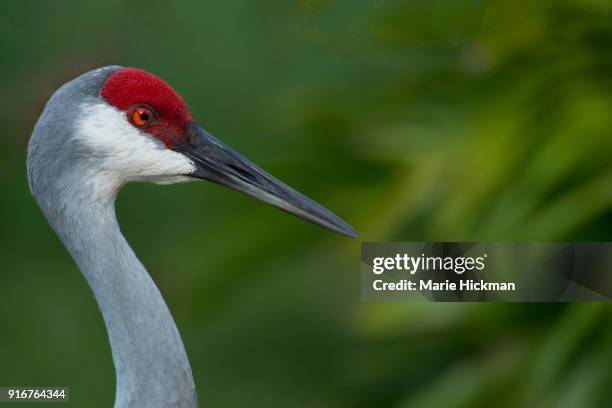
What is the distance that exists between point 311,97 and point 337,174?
0.30 metres

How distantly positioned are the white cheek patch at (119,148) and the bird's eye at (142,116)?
0.04ft

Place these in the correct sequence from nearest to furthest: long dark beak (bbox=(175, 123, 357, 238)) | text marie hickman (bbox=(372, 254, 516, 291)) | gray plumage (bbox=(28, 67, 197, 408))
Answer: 1. gray plumage (bbox=(28, 67, 197, 408))
2. long dark beak (bbox=(175, 123, 357, 238))
3. text marie hickman (bbox=(372, 254, 516, 291))

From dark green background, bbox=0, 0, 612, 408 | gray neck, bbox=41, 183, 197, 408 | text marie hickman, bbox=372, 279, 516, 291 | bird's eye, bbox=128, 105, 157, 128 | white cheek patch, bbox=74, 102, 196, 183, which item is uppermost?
dark green background, bbox=0, 0, 612, 408

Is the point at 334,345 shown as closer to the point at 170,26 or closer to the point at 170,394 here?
the point at 170,26

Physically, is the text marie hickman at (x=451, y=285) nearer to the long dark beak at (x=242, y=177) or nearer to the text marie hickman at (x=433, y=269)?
the text marie hickman at (x=433, y=269)

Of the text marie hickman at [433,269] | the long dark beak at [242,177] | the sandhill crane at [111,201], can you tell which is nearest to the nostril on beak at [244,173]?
the long dark beak at [242,177]

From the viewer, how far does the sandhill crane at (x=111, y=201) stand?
67.5 inches

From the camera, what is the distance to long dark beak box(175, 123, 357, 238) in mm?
1869

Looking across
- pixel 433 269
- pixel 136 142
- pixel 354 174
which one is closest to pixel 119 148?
pixel 136 142

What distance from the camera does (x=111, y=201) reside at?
176 centimetres

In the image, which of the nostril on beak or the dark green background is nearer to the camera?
the nostril on beak

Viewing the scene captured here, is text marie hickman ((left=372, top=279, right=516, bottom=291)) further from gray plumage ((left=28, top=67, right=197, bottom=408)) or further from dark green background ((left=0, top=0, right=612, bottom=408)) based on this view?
gray plumage ((left=28, top=67, right=197, bottom=408))

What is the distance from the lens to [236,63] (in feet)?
14.8

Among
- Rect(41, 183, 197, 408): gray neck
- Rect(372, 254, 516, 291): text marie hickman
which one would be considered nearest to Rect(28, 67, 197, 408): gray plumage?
Rect(41, 183, 197, 408): gray neck
